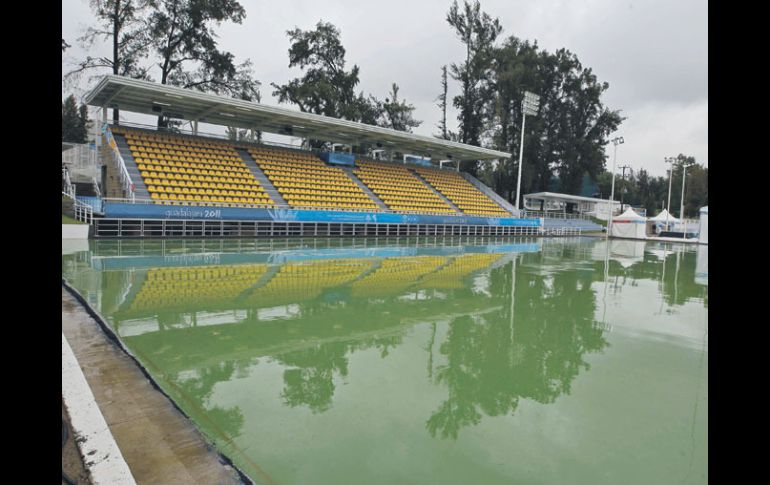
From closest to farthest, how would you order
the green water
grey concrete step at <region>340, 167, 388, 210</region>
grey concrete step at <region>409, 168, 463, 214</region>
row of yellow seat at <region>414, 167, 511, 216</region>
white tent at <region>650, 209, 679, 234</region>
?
the green water → grey concrete step at <region>340, 167, 388, 210</region> → grey concrete step at <region>409, 168, 463, 214</region> → row of yellow seat at <region>414, 167, 511, 216</region> → white tent at <region>650, 209, 679, 234</region>

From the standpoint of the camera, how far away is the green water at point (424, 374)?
216 cm

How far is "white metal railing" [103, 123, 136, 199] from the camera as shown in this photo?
15.5 meters

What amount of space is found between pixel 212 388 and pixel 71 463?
1006mm

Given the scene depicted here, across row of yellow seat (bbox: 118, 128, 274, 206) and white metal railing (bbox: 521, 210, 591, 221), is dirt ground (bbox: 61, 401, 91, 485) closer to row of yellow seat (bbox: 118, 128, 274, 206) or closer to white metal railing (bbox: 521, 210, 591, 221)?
row of yellow seat (bbox: 118, 128, 274, 206)

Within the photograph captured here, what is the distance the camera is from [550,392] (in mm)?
3045

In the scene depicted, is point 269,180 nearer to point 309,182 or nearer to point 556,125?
point 309,182

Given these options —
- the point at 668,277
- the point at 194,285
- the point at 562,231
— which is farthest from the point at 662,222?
the point at 194,285

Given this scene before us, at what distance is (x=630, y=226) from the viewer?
30484 mm

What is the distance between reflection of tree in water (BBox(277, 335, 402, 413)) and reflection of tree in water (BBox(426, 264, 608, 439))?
668mm

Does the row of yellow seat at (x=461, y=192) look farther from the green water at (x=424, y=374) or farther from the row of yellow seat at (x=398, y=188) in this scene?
the green water at (x=424, y=374)

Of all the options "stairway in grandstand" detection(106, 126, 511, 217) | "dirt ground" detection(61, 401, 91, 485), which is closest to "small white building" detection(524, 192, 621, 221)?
"stairway in grandstand" detection(106, 126, 511, 217)

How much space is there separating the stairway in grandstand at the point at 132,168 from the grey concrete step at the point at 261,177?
4.93 m
